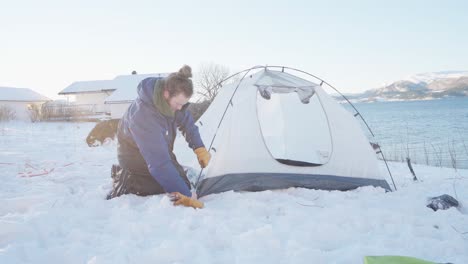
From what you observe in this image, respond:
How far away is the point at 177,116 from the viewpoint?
4.05 meters

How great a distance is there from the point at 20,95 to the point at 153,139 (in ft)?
143

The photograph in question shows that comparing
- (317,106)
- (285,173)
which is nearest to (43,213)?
(285,173)

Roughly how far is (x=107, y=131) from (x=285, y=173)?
8024 millimetres

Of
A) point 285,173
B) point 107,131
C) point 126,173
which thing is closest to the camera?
point 126,173

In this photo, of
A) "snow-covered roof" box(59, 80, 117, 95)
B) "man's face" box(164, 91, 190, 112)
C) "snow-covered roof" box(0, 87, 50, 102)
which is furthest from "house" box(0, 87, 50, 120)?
"man's face" box(164, 91, 190, 112)

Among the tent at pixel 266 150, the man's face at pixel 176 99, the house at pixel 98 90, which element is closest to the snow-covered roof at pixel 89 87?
the house at pixel 98 90

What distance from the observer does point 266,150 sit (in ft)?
14.2

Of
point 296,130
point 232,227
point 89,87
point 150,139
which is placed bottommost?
point 232,227

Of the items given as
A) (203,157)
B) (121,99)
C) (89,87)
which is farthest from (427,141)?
(89,87)

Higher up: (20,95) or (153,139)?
(153,139)

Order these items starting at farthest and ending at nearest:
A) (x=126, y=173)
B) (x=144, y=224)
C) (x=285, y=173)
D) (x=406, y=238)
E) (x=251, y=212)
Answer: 1. (x=285, y=173)
2. (x=126, y=173)
3. (x=251, y=212)
4. (x=144, y=224)
5. (x=406, y=238)

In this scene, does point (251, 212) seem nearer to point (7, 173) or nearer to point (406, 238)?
point (406, 238)

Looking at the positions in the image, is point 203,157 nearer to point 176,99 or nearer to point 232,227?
point 176,99

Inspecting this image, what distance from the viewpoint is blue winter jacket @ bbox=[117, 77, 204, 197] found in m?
3.35
